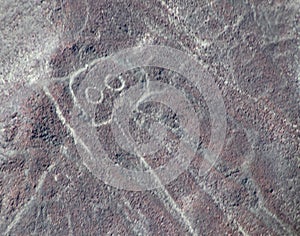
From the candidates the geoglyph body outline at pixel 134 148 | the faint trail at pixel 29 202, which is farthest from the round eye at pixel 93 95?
the faint trail at pixel 29 202

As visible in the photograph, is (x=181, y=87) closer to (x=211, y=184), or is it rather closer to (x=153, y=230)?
(x=211, y=184)

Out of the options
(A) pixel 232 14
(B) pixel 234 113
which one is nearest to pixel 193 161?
(B) pixel 234 113

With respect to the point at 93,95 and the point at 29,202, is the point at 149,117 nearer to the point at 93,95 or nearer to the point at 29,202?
the point at 93,95

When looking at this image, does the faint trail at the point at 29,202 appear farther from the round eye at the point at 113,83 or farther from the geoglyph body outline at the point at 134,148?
the round eye at the point at 113,83

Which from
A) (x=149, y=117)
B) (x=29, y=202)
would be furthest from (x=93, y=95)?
(x=29, y=202)

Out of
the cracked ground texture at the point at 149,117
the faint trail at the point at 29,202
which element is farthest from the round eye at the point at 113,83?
the faint trail at the point at 29,202

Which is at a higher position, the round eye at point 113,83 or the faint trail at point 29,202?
the round eye at point 113,83
